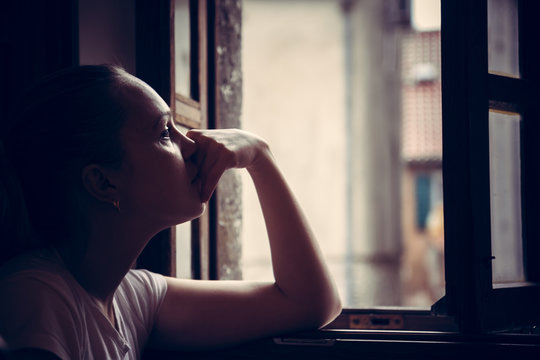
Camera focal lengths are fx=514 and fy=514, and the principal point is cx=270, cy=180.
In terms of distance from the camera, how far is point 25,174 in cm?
107

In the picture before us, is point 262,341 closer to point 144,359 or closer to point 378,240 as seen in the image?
point 144,359

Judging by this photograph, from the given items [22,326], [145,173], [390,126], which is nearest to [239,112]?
[145,173]

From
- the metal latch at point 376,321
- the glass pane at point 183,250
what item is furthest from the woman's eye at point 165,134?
the metal latch at point 376,321

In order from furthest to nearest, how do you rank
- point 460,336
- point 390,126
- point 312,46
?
point 390,126 → point 312,46 → point 460,336

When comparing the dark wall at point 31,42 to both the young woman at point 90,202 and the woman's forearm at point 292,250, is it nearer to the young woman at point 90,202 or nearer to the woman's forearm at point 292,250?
the young woman at point 90,202

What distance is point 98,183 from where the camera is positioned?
1069 mm

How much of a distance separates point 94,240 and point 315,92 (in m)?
6.60

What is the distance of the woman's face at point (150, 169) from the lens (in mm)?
1102

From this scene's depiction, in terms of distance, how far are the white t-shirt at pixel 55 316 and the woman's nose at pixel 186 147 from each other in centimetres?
36

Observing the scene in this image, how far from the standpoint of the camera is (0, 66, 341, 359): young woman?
0.98 metres

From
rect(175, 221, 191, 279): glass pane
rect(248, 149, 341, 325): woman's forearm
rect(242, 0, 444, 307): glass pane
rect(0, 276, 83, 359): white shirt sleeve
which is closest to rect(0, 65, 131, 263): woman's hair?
rect(0, 276, 83, 359): white shirt sleeve

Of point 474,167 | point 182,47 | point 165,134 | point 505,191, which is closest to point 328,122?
point 505,191

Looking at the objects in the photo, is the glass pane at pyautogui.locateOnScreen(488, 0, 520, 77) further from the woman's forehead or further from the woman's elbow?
the woman's forehead

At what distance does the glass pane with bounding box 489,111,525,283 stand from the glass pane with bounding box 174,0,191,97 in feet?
3.08
